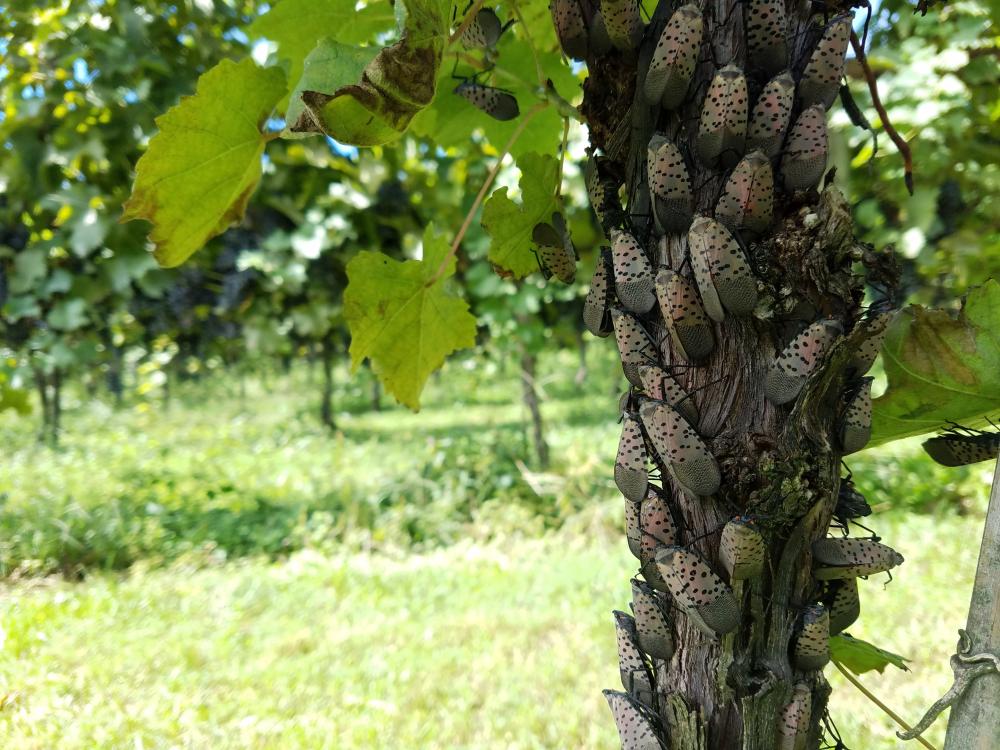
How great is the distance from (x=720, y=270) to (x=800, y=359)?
0.26 ft

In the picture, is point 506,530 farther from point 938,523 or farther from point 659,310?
point 659,310

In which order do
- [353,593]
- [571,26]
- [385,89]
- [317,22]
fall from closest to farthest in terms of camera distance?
[385,89]
[571,26]
[317,22]
[353,593]

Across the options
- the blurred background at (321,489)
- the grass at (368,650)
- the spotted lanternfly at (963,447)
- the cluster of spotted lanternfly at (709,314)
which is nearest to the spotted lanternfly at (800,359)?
the cluster of spotted lanternfly at (709,314)

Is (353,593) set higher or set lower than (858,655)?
lower

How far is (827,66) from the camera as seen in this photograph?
0.51 metres

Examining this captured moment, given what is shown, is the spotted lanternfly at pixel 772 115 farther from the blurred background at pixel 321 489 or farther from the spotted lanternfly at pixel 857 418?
the blurred background at pixel 321 489

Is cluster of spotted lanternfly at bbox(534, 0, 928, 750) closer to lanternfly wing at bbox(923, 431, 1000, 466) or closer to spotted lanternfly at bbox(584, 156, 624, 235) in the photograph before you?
spotted lanternfly at bbox(584, 156, 624, 235)

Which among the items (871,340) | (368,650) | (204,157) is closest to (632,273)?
(871,340)

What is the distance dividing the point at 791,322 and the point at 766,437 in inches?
3.2

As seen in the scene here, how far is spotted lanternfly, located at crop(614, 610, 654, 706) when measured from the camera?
56 centimetres

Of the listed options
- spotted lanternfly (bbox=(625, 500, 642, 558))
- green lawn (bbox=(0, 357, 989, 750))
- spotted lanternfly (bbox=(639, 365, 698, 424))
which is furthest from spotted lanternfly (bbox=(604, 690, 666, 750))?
green lawn (bbox=(0, 357, 989, 750))

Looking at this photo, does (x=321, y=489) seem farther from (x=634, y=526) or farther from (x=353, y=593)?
(x=634, y=526)

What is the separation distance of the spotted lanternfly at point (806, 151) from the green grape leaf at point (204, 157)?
0.42 metres

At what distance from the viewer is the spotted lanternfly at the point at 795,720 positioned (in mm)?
512
